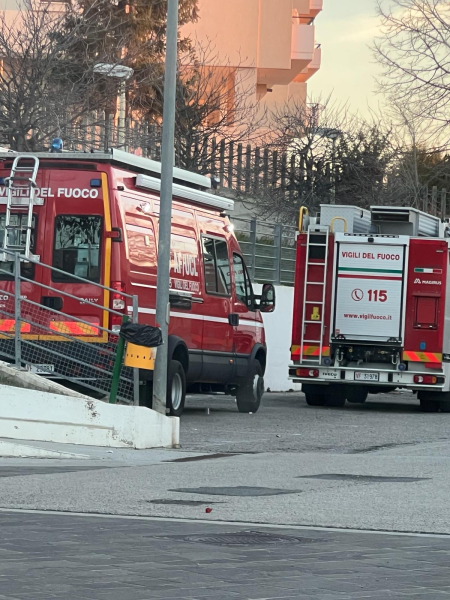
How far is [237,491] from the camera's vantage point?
414 inches

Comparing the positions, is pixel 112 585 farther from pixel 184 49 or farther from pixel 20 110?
pixel 184 49

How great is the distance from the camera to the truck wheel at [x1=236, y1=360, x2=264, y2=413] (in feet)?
66.0

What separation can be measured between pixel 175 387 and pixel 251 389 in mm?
3281

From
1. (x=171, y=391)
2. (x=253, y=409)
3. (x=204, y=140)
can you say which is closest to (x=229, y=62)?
(x=204, y=140)

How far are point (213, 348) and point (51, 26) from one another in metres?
11.8

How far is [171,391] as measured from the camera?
16.9 m

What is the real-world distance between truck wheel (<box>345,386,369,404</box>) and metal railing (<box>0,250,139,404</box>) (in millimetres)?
9428

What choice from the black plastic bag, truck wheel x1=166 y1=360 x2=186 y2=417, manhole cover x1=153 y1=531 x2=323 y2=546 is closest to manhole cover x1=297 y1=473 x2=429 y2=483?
the black plastic bag

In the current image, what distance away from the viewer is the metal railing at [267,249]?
2675cm

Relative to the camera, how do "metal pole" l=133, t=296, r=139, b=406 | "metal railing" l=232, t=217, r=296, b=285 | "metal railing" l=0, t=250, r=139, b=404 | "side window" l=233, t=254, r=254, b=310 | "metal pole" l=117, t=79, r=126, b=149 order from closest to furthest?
"metal pole" l=133, t=296, r=139, b=406
"metal railing" l=0, t=250, r=139, b=404
"side window" l=233, t=254, r=254, b=310
"metal railing" l=232, t=217, r=296, b=285
"metal pole" l=117, t=79, r=126, b=149

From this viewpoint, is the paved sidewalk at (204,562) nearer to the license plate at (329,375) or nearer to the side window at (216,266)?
the side window at (216,266)

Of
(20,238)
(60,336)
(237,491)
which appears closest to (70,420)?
(60,336)

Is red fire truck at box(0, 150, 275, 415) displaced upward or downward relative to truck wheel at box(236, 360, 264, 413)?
upward

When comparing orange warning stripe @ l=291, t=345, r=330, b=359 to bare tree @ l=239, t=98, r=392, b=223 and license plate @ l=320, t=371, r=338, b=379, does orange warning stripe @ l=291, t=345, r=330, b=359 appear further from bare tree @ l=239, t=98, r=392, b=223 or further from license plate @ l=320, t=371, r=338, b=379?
bare tree @ l=239, t=98, r=392, b=223
